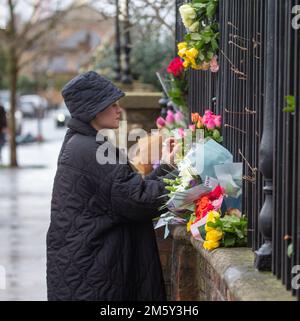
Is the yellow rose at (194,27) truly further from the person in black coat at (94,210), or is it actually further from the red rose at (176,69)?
the red rose at (176,69)

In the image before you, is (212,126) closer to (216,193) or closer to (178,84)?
(216,193)

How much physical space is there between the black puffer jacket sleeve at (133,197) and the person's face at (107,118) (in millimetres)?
295

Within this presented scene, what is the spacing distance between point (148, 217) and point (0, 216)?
9.90m

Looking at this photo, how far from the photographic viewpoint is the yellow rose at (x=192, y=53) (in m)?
5.29

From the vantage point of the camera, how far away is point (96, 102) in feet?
15.3

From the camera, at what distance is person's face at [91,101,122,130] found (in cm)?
471

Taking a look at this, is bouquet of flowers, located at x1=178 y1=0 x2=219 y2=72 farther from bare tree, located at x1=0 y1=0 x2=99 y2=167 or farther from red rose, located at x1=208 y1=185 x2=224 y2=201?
bare tree, located at x1=0 y1=0 x2=99 y2=167

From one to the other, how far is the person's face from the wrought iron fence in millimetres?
600

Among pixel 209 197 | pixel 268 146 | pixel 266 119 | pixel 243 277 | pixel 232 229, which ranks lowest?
pixel 243 277

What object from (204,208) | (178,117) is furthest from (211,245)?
(178,117)

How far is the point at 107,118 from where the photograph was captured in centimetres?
474

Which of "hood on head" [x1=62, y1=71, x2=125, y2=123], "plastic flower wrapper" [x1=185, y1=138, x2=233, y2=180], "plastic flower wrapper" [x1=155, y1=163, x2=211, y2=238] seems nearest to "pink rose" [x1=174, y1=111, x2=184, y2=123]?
"plastic flower wrapper" [x1=185, y1=138, x2=233, y2=180]

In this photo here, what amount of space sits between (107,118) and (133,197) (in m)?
0.48

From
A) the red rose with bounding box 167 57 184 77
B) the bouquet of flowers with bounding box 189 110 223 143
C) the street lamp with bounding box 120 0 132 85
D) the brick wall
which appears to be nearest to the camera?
the brick wall
